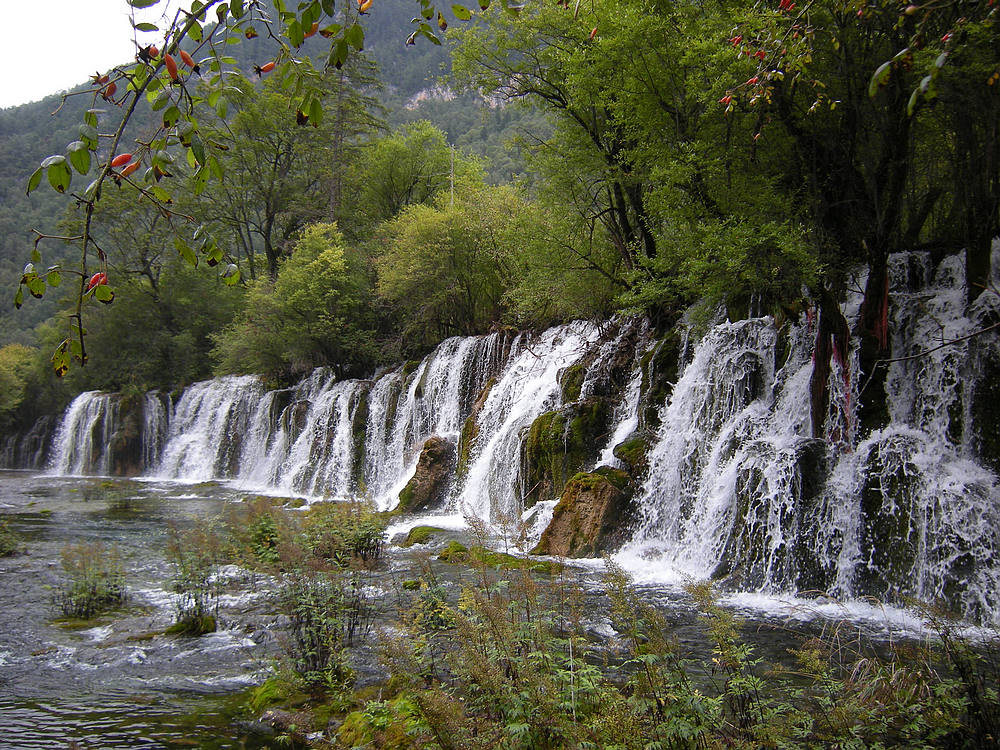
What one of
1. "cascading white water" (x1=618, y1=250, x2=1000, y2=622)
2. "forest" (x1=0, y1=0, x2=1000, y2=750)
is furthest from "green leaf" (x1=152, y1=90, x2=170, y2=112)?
"cascading white water" (x1=618, y1=250, x2=1000, y2=622)

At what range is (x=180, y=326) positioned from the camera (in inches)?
1401

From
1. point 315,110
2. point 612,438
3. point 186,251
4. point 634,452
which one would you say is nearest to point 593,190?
point 612,438

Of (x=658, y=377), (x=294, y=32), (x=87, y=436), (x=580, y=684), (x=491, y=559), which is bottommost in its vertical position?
(x=491, y=559)

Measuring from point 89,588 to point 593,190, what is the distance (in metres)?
13.8

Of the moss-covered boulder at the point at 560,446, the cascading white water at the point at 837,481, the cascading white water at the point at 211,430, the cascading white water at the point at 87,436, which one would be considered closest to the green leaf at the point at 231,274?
the cascading white water at the point at 837,481

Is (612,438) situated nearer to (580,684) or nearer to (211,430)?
(580,684)

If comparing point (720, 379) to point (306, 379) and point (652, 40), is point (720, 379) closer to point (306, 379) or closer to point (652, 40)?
point (652, 40)

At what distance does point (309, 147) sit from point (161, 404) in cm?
1385

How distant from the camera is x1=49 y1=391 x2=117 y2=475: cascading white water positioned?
30.2 m

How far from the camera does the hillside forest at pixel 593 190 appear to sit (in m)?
7.50

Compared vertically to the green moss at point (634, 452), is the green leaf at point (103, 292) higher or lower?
higher

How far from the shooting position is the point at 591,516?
10.6 metres

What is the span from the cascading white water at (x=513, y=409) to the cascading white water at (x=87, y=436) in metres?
22.1

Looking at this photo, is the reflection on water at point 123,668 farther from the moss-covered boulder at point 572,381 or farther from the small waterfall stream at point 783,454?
the moss-covered boulder at point 572,381
